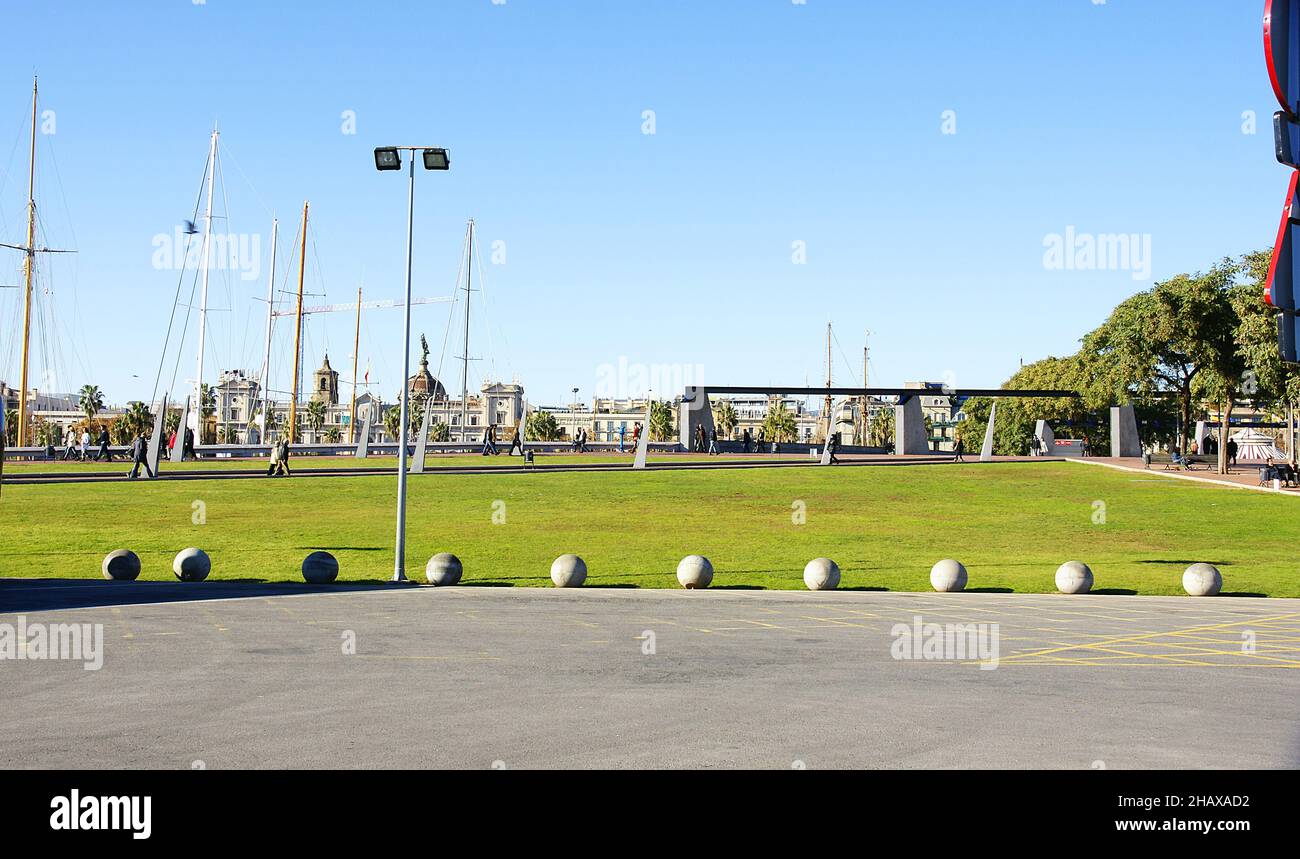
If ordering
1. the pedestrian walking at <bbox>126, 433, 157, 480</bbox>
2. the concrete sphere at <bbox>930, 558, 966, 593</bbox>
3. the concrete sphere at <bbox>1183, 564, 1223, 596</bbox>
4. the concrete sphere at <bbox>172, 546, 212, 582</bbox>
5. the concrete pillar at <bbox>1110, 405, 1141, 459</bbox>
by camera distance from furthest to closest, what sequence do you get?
1. the concrete pillar at <bbox>1110, 405, 1141, 459</bbox>
2. the pedestrian walking at <bbox>126, 433, 157, 480</bbox>
3. the concrete sphere at <bbox>172, 546, 212, 582</bbox>
4. the concrete sphere at <bbox>930, 558, 966, 593</bbox>
5. the concrete sphere at <bbox>1183, 564, 1223, 596</bbox>

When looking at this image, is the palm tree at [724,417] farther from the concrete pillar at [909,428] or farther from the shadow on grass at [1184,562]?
the shadow on grass at [1184,562]

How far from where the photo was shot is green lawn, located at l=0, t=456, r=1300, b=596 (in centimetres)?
2512

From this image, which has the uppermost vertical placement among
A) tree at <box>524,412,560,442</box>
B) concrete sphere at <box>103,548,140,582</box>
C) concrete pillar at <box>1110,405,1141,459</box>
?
tree at <box>524,412,560,442</box>

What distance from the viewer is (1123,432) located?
68938 millimetres

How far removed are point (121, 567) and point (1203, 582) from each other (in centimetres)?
1985

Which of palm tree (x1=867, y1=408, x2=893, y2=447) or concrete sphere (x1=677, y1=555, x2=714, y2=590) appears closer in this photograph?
concrete sphere (x1=677, y1=555, x2=714, y2=590)

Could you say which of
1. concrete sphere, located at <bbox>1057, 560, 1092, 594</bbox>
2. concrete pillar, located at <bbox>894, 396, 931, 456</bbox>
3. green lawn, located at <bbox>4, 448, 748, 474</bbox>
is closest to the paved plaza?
concrete sphere, located at <bbox>1057, 560, 1092, 594</bbox>

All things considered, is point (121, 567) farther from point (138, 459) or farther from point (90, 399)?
point (90, 399)

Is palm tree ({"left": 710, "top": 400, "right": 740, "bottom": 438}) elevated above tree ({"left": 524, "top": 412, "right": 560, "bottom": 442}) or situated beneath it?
elevated above

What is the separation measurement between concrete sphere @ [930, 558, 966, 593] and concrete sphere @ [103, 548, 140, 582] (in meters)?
14.9

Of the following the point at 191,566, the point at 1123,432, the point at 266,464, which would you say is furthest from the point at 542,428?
the point at 191,566

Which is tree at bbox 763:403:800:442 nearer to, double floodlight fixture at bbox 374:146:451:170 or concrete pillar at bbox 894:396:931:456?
concrete pillar at bbox 894:396:931:456

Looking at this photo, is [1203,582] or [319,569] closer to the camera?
[1203,582]
